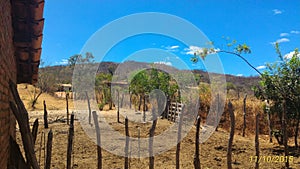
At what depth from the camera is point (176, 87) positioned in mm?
18406

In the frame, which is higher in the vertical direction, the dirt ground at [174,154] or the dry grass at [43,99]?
the dry grass at [43,99]

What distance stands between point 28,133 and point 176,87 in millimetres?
15527

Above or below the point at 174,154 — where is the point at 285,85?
above

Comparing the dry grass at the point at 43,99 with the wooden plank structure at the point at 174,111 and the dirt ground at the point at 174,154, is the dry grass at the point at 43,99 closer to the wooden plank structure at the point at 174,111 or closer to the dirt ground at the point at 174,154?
the wooden plank structure at the point at 174,111

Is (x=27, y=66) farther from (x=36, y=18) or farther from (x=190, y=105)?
(x=190, y=105)

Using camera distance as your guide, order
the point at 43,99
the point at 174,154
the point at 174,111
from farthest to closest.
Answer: the point at 43,99
the point at 174,111
the point at 174,154

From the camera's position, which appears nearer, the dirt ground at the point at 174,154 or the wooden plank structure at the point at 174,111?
the dirt ground at the point at 174,154

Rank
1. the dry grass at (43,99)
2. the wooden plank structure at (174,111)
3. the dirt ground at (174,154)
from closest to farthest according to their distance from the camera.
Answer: the dirt ground at (174,154)
the wooden plank structure at (174,111)
the dry grass at (43,99)
